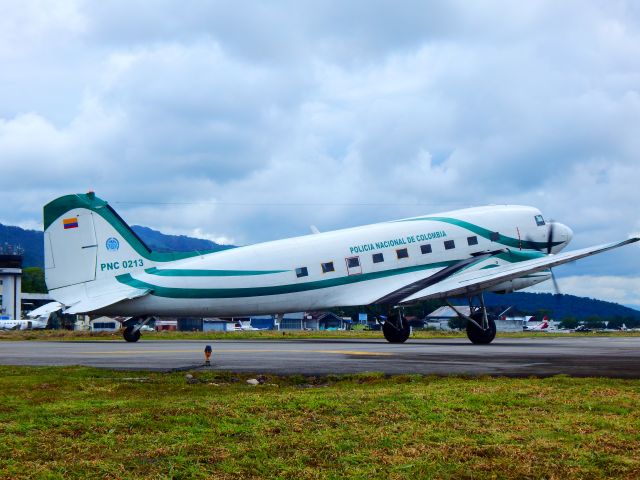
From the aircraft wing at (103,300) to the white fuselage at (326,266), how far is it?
0.40 metres

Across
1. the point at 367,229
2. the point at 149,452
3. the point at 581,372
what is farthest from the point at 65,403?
the point at 367,229

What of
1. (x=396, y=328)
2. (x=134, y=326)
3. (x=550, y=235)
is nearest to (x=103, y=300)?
(x=134, y=326)

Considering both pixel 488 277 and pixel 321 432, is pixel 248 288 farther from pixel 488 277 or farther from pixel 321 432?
pixel 321 432

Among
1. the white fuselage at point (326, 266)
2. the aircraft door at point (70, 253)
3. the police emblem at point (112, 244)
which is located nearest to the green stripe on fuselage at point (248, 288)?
the white fuselage at point (326, 266)

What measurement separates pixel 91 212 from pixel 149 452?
98.9ft

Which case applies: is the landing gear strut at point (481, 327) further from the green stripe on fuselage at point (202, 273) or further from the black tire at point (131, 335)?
the black tire at point (131, 335)

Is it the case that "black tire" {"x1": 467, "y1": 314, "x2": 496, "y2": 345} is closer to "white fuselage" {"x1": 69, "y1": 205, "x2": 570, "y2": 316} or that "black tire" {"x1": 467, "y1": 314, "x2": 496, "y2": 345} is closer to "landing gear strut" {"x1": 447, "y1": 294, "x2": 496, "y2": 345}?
"landing gear strut" {"x1": 447, "y1": 294, "x2": 496, "y2": 345}

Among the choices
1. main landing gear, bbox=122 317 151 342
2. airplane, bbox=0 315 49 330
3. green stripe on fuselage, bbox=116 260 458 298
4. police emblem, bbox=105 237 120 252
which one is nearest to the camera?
green stripe on fuselage, bbox=116 260 458 298

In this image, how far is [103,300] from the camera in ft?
114

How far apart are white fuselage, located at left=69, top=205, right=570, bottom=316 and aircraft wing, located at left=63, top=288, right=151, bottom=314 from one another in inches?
15.6

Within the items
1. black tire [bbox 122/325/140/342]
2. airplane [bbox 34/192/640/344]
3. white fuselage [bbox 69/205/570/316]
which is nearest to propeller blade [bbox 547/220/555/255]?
white fuselage [bbox 69/205/570/316]

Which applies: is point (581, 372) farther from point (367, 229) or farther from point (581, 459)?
point (367, 229)

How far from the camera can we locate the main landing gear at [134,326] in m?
36.7

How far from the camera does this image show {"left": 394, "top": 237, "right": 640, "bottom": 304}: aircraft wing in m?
35.6
